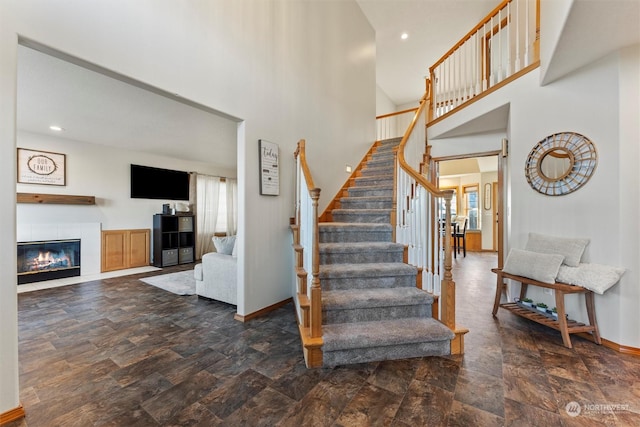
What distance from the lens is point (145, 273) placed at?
5.02m

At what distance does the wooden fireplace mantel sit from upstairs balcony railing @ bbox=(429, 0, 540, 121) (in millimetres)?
6586

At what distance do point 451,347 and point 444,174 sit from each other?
7.53 m

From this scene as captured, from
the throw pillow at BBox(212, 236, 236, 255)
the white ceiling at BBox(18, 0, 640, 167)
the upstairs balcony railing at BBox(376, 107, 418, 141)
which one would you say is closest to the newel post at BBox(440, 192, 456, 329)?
the white ceiling at BBox(18, 0, 640, 167)

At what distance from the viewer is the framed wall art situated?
4359mm

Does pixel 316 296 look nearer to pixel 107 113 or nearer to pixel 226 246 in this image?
pixel 226 246

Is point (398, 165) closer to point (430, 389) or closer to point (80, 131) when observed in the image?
point (430, 389)

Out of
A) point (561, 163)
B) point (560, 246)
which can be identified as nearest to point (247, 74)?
point (561, 163)

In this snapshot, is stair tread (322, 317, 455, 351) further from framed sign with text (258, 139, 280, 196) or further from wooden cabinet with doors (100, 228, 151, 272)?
wooden cabinet with doors (100, 228, 151, 272)

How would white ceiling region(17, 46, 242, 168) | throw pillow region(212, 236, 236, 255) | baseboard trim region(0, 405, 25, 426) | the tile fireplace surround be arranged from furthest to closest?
the tile fireplace surround, throw pillow region(212, 236, 236, 255), white ceiling region(17, 46, 242, 168), baseboard trim region(0, 405, 25, 426)

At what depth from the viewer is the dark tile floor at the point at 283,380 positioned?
1441 mm

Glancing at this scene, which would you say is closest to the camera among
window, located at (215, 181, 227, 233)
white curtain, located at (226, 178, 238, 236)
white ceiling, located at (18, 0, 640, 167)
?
white ceiling, located at (18, 0, 640, 167)

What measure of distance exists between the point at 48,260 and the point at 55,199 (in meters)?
1.08

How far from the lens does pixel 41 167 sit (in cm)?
452

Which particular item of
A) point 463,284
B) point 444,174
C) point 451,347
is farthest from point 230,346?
point 444,174
